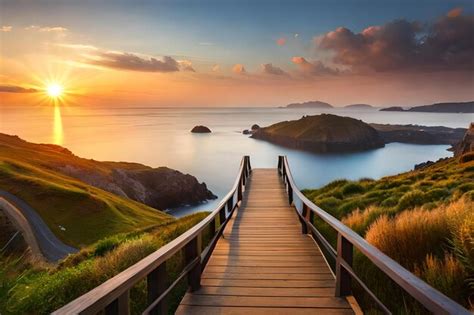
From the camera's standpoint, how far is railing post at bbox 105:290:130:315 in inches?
95.1

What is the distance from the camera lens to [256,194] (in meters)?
14.9

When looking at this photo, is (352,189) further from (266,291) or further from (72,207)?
(72,207)

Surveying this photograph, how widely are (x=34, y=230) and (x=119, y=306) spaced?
149 feet

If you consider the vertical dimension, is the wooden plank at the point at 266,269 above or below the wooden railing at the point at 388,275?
below

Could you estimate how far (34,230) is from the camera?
41.6 meters

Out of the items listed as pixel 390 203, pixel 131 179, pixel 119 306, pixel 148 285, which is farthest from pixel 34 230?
pixel 119 306

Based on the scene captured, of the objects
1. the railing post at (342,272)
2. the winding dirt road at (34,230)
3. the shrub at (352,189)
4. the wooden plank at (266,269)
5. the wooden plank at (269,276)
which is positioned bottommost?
the winding dirt road at (34,230)

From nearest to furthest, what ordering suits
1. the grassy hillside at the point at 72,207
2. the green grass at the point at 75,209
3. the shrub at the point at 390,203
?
the shrub at the point at 390,203, the green grass at the point at 75,209, the grassy hillside at the point at 72,207

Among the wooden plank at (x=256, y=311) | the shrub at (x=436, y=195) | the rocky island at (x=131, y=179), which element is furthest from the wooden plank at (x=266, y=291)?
the rocky island at (x=131, y=179)

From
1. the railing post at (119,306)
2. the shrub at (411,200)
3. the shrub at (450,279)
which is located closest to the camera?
the railing post at (119,306)

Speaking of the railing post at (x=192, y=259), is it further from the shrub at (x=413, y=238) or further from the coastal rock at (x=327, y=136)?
the coastal rock at (x=327, y=136)

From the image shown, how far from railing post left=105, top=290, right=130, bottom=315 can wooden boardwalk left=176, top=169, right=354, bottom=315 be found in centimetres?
169

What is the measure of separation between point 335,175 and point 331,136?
202 feet

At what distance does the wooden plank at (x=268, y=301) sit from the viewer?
165 inches
